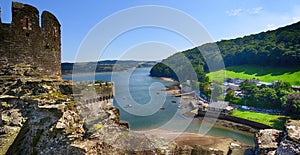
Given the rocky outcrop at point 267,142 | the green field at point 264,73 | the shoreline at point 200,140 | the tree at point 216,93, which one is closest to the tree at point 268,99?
the tree at point 216,93

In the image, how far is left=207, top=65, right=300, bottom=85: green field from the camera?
6769cm

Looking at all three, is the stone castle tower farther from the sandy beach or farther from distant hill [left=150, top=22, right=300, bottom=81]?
distant hill [left=150, top=22, right=300, bottom=81]

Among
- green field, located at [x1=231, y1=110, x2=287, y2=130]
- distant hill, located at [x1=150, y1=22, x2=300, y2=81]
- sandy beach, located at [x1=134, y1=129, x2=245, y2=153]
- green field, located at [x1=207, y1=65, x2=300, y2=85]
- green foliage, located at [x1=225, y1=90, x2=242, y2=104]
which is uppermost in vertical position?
distant hill, located at [x1=150, y1=22, x2=300, y2=81]

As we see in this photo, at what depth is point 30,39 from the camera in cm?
839

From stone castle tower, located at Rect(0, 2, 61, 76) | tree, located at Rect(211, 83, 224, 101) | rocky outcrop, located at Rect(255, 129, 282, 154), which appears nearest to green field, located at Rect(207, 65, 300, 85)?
tree, located at Rect(211, 83, 224, 101)

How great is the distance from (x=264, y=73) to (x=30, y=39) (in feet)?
290

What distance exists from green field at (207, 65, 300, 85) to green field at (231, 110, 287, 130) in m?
30.1

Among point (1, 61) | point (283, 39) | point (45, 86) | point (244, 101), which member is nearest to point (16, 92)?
point (45, 86)

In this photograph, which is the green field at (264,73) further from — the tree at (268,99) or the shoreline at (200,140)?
the shoreline at (200,140)

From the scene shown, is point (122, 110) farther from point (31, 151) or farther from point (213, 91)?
point (31, 151)

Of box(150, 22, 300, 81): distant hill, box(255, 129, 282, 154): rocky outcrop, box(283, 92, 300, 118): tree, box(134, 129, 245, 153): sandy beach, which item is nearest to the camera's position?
box(255, 129, 282, 154): rocky outcrop

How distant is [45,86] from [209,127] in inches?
1457

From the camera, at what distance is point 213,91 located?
6203cm

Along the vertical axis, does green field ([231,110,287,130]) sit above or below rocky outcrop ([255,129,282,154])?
below
